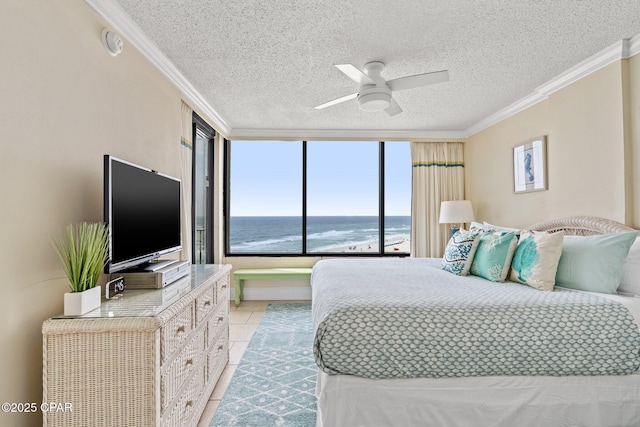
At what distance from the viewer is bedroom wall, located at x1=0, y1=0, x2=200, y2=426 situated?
1.38 metres

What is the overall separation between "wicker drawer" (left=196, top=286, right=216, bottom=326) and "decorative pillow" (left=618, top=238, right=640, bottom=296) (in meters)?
2.70

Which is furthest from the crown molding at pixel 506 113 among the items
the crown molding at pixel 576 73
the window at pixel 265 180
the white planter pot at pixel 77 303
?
the white planter pot at pixel 77 303

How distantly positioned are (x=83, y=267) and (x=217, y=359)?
1.37m

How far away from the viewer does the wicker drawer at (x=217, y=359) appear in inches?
92.8

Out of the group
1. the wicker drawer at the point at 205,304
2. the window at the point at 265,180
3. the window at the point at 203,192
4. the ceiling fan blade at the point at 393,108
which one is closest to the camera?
the wicker drawer at the point at 205,304

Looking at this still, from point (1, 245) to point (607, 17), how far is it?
11.6ft

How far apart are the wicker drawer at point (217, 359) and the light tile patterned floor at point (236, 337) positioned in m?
0.08

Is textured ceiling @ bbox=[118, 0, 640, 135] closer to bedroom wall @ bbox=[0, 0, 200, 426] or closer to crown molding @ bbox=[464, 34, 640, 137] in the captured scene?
crown molding @ bbox=[464, 34, 640, 137]

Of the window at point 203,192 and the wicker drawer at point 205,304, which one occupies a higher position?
the window at point 203,192

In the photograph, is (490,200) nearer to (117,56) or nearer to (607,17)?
(607,17)

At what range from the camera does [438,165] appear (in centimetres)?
510

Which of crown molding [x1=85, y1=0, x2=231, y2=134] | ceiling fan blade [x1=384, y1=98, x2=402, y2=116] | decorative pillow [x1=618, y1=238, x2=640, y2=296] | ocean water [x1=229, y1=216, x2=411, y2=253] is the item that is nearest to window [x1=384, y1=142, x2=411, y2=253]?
ceiling fan blade [x1=384, y1=98, x2=402, y2=116]

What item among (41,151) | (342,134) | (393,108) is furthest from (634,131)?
(41,151)

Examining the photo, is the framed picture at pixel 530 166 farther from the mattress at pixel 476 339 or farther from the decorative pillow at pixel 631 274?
the mattress at pixel 476 339
